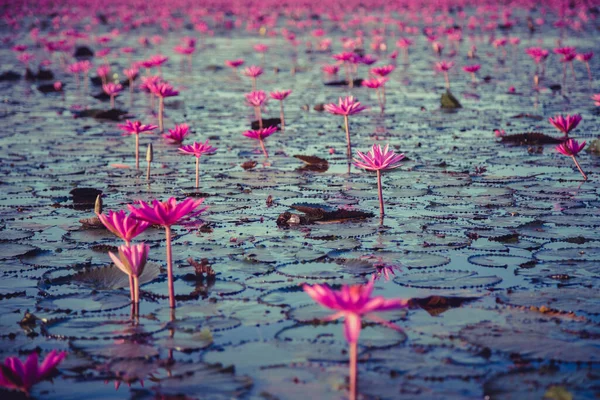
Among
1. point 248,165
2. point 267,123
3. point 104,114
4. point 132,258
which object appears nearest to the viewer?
point 132,258

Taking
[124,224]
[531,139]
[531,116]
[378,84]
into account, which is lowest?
[124,224]

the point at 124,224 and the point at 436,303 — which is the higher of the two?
the point at 124,224

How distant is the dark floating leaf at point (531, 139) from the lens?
7.07m

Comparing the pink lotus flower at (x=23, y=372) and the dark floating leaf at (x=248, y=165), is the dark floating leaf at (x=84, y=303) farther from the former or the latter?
the dark floating leaf at (x=248, y=165)

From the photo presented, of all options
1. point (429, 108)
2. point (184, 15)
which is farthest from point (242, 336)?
point (184, 15)

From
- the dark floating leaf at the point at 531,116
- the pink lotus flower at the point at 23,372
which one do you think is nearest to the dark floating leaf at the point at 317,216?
the pink lotus flower at the point at 23,372

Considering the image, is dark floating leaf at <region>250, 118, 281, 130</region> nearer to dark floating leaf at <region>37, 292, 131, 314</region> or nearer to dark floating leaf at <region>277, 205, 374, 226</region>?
dark floating leaf at <region>277, 205, 374, 226</region>

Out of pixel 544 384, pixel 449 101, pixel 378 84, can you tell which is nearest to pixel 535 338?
pixel 544 384

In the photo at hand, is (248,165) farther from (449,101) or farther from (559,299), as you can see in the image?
(449,101)

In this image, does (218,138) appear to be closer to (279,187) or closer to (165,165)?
(165,165)

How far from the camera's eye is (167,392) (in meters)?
2.64

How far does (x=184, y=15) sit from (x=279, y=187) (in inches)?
994

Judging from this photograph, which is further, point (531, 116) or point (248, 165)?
point (531, 116)

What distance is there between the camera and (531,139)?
7.14 metres
